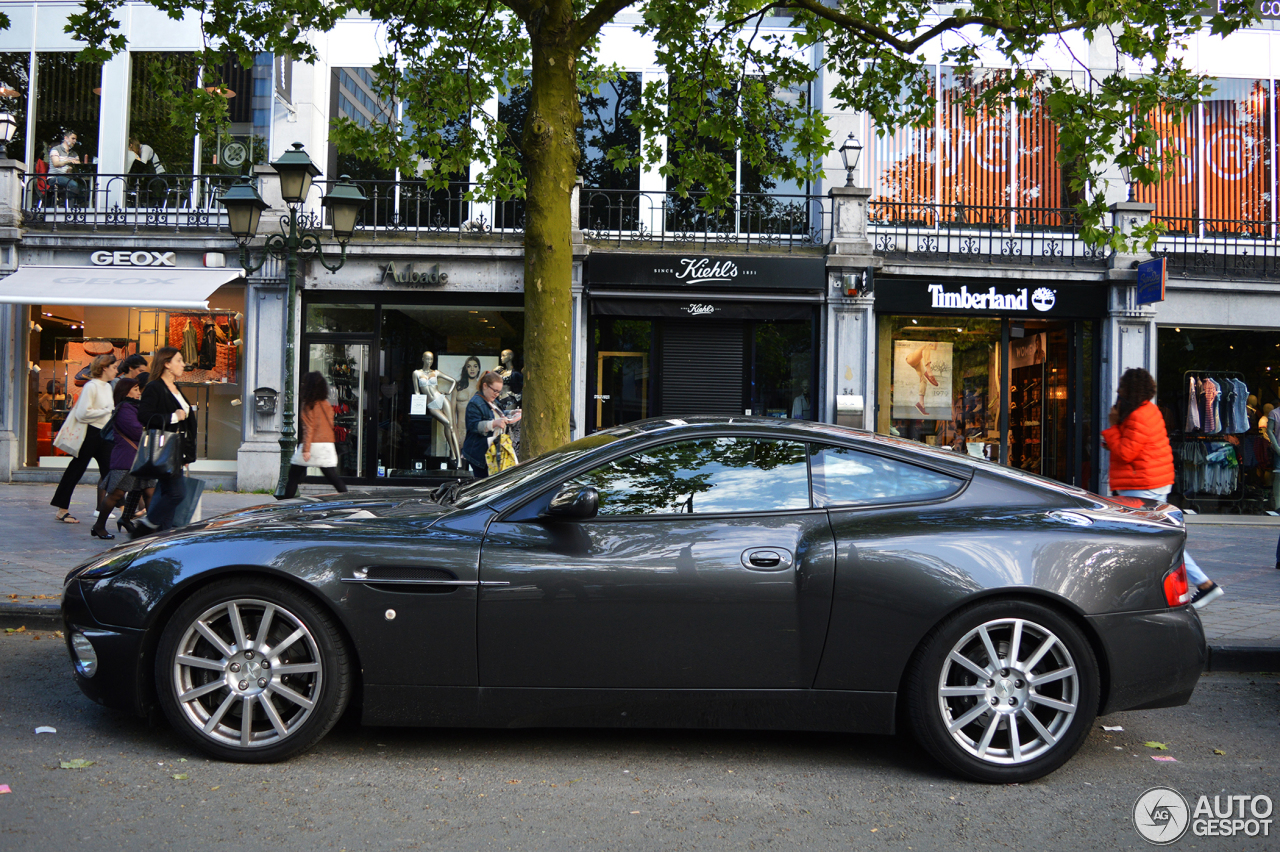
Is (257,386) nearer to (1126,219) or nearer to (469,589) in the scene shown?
(469,589)

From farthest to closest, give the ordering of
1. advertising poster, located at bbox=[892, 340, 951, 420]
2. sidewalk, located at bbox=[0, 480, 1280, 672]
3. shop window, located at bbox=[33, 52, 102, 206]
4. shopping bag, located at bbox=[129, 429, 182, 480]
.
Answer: shop window, located at bbox=[33, 52, 102, 206], advertising poster, located at bbox=[892, 340, 951, 420], shopping bag, located at bbox=[129, 429, 182, 480], sidewalk, located at bbox=[0, 480, 1280, 672]

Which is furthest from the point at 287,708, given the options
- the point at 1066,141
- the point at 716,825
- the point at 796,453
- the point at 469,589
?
the point at 1066,141

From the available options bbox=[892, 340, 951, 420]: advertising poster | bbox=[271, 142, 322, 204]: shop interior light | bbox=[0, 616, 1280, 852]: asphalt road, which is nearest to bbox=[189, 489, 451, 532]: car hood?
bbox=[0, 616, 1280, 852]: asphalt road

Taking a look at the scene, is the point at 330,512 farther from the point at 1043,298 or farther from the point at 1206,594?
the point at 1043,298

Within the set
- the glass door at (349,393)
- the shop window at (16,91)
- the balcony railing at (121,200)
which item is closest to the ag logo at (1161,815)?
the glass door at (349,393)

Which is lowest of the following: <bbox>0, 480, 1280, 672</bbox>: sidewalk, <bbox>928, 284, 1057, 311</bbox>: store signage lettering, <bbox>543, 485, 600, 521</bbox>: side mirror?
<bbox>0, 480, 1280, 672</bbox>: sidewalk

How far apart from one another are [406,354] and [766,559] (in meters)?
12.4

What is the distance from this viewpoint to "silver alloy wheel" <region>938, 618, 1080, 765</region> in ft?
11.6

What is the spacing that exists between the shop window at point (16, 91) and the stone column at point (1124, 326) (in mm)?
18459

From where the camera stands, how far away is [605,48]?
16.0 meters

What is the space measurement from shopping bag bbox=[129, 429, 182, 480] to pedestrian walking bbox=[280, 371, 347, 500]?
113 cm

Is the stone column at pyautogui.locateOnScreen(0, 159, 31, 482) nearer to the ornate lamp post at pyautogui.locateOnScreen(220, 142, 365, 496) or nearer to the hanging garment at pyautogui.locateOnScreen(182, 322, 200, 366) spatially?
the hanging garment at pyautogui.locateOnScreen(182, 322, 200, 366)

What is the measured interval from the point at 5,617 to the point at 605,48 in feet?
43.9

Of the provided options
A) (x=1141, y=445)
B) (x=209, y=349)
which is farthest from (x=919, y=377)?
(x=209, y=349)
